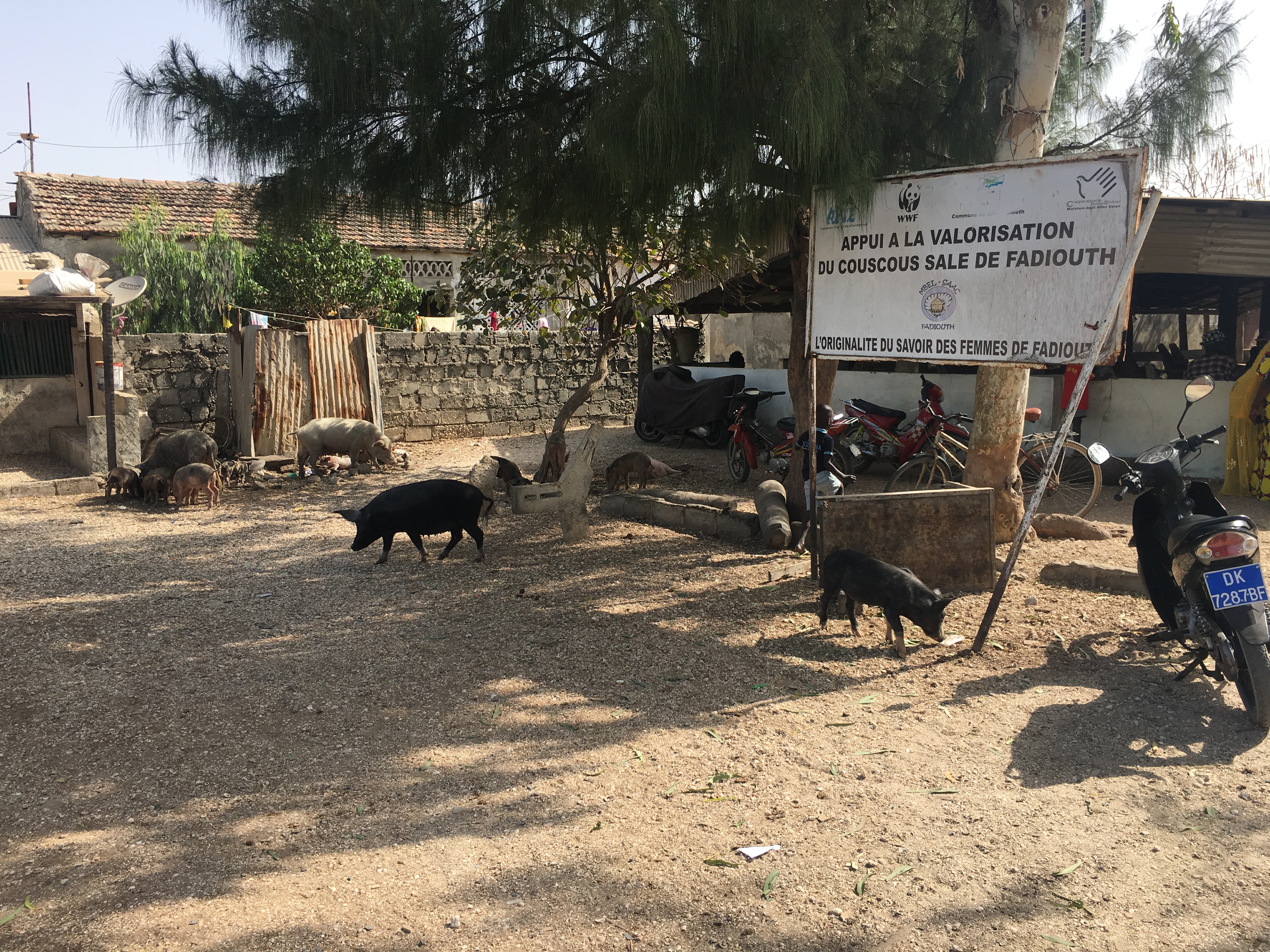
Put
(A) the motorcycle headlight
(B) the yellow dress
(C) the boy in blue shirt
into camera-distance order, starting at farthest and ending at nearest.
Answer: (B) the yellow dress → (C) the boy in blue shirt → (A) the motorcycle headlight

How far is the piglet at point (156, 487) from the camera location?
9797 millimetres

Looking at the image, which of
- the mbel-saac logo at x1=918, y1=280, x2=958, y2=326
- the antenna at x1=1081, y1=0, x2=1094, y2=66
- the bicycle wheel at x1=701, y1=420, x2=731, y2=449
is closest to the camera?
the mbel-saac logo at x1=918, y1=280, x2=958, y2=326

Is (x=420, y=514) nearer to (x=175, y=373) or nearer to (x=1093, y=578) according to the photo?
(x=1093, y=578)

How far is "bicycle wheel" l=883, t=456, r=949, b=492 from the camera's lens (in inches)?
340

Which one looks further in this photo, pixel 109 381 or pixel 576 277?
pixel 109 381

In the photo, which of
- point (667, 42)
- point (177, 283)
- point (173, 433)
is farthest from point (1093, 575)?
point (177, 283)

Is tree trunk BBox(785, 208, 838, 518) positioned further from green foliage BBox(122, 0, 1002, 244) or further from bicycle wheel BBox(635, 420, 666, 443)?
bicycle wheel BBox(635, 420, 666, 443)

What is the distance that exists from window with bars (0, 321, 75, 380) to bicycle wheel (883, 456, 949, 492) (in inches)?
423

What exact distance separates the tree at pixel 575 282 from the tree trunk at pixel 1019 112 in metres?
2.76

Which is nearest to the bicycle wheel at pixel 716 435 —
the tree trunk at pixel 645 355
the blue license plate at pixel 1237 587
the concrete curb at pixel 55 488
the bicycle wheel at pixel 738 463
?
the tree trunk at pixel 645 355

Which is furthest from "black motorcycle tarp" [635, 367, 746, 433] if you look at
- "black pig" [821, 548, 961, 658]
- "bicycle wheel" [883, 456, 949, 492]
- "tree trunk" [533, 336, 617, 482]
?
"black pig" [821, 548, 961, 658]

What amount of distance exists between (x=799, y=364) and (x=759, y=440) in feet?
12.6

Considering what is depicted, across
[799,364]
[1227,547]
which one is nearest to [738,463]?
[799,364]

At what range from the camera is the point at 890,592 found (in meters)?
4.93
